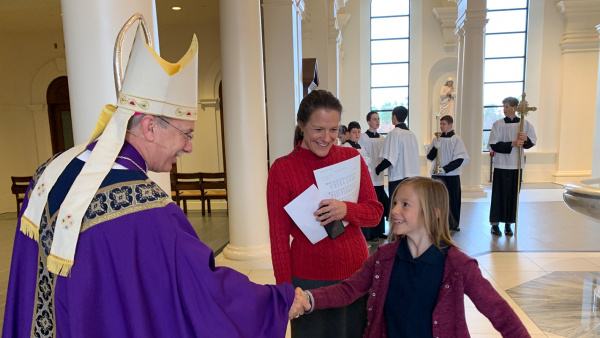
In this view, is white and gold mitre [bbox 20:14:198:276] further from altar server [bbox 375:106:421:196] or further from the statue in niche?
the statue in niche

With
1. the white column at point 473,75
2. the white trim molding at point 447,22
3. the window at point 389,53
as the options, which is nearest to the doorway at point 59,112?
the white column at point 473,75

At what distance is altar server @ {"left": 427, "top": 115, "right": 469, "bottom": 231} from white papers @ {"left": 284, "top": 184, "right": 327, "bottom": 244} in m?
4.73

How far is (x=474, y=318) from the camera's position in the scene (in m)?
3.21

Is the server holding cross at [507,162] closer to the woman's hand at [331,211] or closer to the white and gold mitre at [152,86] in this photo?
the woman's hand at [331,211]

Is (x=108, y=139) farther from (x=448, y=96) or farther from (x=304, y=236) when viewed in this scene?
(x=448, y=96)

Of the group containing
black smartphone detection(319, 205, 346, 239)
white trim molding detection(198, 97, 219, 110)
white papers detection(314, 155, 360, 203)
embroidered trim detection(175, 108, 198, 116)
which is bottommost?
black smartphone detection(319, 205, 346, 239)

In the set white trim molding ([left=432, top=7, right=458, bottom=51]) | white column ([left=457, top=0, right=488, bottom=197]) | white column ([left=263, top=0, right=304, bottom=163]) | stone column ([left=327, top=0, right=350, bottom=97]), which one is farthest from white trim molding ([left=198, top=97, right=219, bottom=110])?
white trim molding ([left=432, top=7, right=458, bottom=51])

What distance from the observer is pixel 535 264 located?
445cm

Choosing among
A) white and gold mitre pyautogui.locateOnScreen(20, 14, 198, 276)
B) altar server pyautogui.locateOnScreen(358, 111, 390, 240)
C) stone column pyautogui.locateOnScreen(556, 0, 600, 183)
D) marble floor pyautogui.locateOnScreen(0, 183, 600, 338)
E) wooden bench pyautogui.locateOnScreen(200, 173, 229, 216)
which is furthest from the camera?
stone column pyautogui.locateOnScreen(556, 0, 600, 183)

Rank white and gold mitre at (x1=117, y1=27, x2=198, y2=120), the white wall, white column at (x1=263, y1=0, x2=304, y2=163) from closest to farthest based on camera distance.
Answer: white and gold mitre at (x1=117, y1=27, x2=198, y2=120) → white column at (x1=263, y1=0, x2=304, y2=163) → the white wall

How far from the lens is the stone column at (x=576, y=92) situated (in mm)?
11620

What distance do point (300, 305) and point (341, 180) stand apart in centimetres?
59

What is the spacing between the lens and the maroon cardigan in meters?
1.36

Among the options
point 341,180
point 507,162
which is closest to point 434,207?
point 341,180
